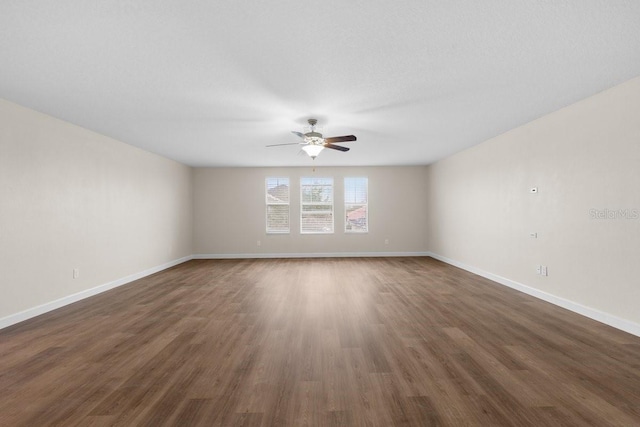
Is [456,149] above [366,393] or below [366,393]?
above

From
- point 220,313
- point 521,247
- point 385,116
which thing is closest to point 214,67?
point 385,116

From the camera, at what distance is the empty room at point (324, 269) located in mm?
1847

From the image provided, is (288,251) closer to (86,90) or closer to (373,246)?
(373,246)

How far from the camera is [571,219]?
11.7ft

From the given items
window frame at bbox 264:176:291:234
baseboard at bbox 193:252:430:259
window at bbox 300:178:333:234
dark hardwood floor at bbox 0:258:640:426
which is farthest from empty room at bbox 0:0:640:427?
window at bbox 300:178:333:234

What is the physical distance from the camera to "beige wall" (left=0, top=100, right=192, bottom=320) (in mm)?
3264

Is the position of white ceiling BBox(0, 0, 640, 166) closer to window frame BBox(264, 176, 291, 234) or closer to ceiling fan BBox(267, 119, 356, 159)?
ceiling fan BBox(267, 119, 356, 159)

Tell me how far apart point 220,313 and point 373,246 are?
17.4 feet

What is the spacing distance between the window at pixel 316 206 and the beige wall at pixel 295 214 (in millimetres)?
158

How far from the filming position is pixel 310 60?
2445mm

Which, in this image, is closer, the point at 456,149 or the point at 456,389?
the point at 456,389

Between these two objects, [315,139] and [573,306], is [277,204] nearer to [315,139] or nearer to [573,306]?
[315,139]

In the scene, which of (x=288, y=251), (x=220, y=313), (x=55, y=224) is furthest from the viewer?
(x=288, y=251)

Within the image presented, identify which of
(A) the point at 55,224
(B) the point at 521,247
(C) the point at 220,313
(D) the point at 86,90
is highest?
(D) the point at 86,90
